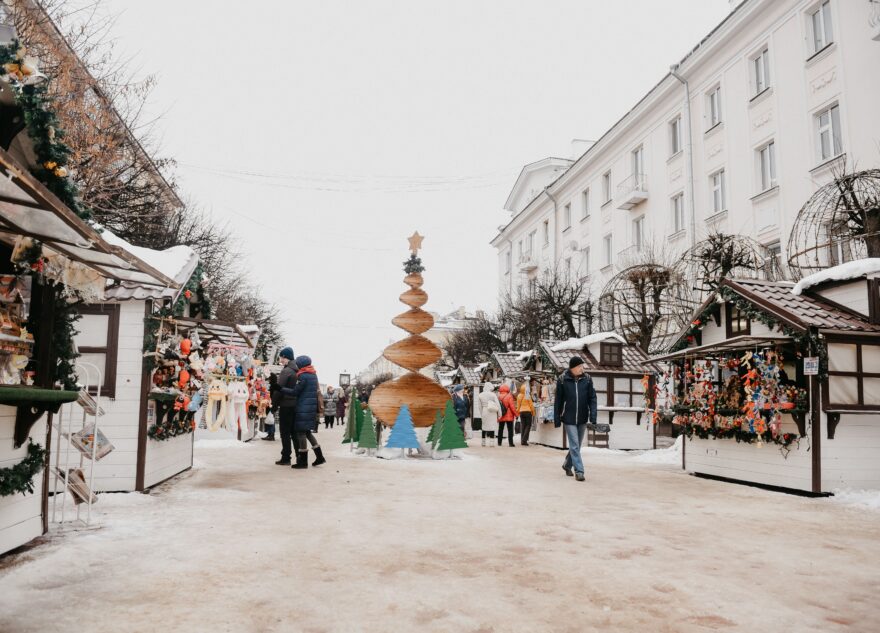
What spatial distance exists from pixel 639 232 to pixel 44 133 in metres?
24.9

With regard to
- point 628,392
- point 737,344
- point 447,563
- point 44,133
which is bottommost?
point 447,563

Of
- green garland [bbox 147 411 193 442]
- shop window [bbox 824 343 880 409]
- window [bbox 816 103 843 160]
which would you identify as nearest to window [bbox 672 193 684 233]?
window [bbox 816 103 843 160]

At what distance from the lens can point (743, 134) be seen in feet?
67.5

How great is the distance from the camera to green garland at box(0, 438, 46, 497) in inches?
195

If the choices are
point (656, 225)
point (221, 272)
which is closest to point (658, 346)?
point (656, 225)

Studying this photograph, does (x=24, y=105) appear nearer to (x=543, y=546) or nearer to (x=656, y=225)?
(x=543, y=546)

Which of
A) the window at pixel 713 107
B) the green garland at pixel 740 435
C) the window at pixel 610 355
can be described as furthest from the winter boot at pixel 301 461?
the window at pixel 713 107

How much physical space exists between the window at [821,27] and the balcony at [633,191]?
899 centimetres

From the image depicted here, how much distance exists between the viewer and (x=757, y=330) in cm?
1102

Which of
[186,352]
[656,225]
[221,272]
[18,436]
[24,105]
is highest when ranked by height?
[656,225]

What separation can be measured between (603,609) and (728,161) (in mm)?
20222

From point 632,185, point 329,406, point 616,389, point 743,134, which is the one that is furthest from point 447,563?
point 329,406

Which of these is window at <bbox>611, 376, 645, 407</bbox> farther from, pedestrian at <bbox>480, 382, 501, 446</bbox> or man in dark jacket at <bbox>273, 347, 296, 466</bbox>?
man in dark jacket at <bbox>273, 347, 296, 466</bbox>

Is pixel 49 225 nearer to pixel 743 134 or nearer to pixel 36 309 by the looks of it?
pixel 36 309
